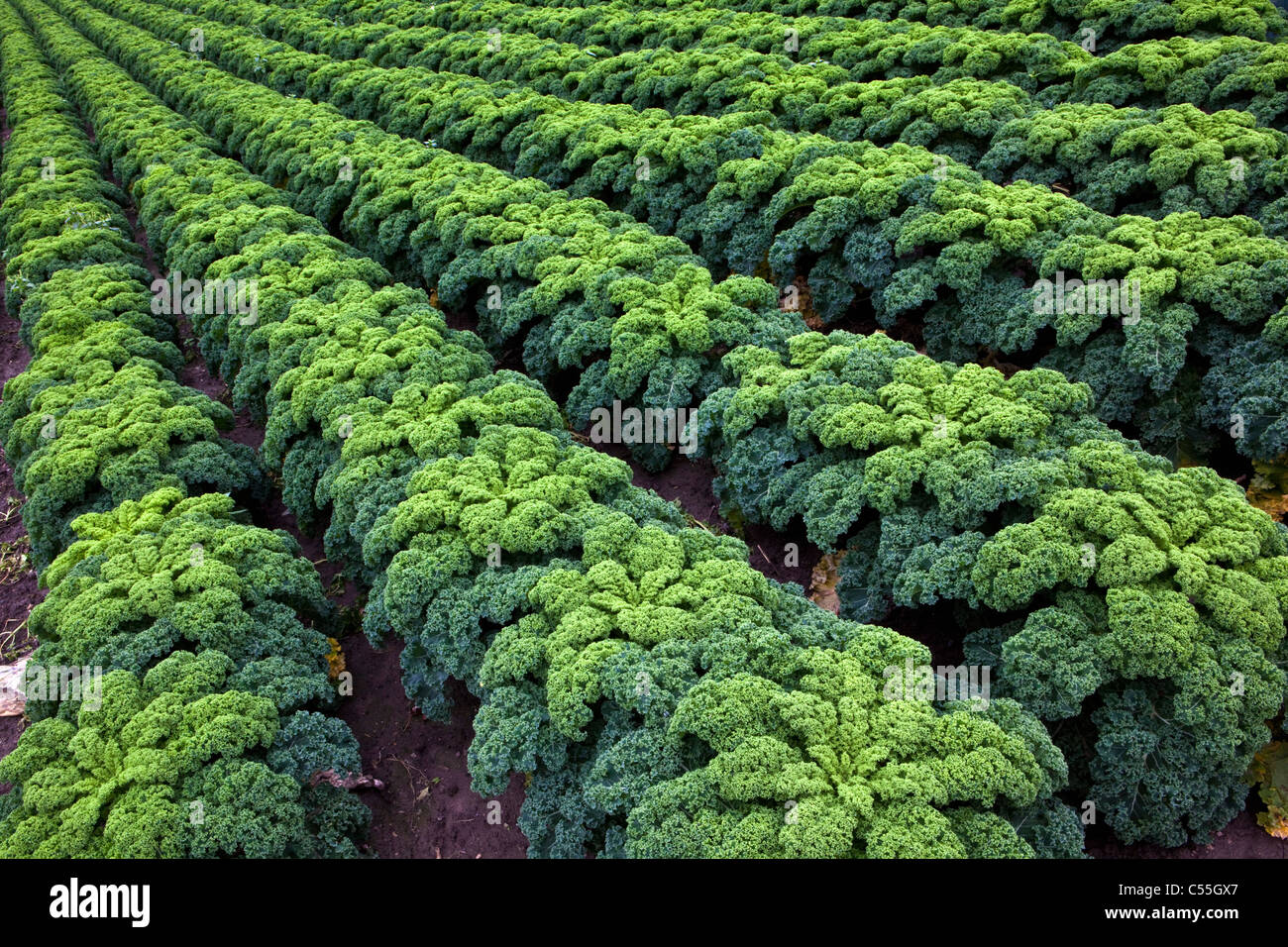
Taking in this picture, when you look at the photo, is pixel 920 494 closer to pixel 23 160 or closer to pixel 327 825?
pixel 327 825

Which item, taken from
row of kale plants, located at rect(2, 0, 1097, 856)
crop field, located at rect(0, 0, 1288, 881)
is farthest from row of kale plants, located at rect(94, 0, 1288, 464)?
row of kale plants, located at rect(2, 0, 1097, 856)

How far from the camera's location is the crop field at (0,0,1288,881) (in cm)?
560

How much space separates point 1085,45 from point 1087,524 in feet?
36.5

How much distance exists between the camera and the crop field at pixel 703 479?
5.60m

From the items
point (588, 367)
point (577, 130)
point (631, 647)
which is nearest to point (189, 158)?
point (577, 130)

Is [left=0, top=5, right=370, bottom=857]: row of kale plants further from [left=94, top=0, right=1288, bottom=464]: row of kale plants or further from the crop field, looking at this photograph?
[left=94, top=0, right=1288, bottom=464]: row of kale plants

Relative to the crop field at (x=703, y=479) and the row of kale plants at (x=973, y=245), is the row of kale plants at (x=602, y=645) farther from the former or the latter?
the row of kale plants at (x=973, y=245)

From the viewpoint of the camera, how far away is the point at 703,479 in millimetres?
9484

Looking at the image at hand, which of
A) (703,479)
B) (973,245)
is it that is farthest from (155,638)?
(973,245)

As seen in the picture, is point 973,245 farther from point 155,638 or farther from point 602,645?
point 155,638
